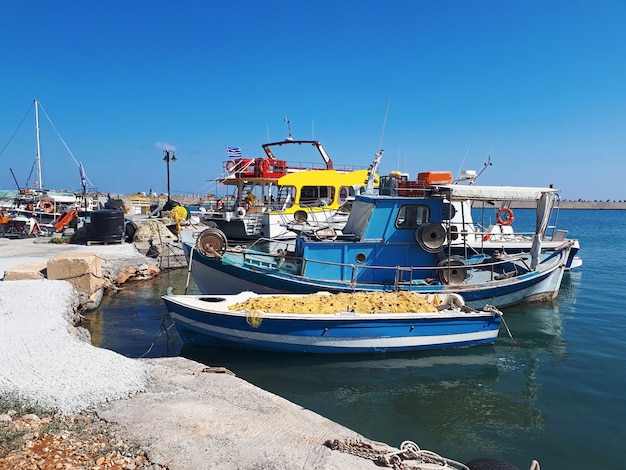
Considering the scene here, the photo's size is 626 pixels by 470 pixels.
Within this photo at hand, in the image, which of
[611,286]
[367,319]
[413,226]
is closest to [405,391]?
[367,319]

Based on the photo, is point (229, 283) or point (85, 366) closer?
point (85, 366)

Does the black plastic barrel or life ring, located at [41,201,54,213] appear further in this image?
life ring, located at [41,201,54,213]

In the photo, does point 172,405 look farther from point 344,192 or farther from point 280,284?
point 344,192

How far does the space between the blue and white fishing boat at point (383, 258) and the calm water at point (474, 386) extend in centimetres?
173

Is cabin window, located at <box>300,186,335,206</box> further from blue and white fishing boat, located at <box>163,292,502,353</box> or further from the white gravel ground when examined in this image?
the white gravel ground

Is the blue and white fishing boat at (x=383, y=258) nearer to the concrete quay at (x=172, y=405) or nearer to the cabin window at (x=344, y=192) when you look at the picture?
the concrete quay at (x=172, y=405)

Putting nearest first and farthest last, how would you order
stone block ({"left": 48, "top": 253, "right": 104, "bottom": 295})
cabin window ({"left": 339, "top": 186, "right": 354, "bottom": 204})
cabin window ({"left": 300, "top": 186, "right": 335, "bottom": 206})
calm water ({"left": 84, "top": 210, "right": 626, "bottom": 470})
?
calm water ({"left": 84, "top": 210, "right": 626, "bottom": 470})
stone block ({"left": 48, "top": 253, "right": 104, "bottom": 295})
cabin window ({"left": 300, "top": 186, "right": 335, "bottom": 206})
cabin window ({"left": 339, "top": 186, "right": 354, "bottom": 204})

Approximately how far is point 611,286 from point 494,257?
937 centimetres

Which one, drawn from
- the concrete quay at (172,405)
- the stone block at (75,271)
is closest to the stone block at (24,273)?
the stone block at (75,271)

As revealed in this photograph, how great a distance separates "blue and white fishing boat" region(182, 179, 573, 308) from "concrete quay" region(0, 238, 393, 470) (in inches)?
136

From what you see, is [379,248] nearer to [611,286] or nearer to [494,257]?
[494,257]

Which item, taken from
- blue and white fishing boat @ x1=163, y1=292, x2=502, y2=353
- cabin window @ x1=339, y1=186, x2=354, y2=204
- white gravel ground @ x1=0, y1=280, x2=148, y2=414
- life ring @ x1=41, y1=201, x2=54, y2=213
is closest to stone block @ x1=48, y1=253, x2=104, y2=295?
white gravel ground @ x1=0, y1=280, x2=148, y2=414

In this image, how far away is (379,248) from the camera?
438 inches

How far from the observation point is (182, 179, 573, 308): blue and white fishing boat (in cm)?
1040
